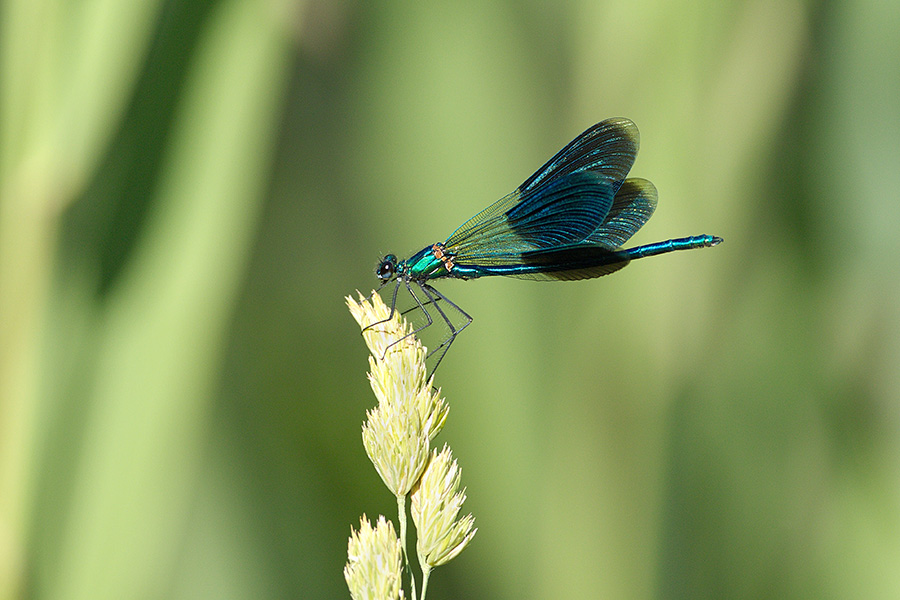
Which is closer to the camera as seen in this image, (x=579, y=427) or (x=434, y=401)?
(x=434, y=401)

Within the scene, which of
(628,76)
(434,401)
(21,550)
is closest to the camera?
(434,401)

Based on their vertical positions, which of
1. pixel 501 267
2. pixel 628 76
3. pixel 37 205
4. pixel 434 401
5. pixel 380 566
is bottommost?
pixel 380 566

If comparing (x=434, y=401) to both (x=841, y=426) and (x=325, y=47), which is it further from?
(x=841, y=426)

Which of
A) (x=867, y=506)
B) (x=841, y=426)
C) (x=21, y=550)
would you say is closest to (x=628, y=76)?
(x=841, y=426)

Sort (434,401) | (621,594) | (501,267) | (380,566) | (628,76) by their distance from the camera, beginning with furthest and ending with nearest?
(628,76), (621,594), (501,267), (434,401), (380,566)

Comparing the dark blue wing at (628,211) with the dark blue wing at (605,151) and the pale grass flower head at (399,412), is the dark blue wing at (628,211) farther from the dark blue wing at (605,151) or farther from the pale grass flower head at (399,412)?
the pale grass flower head at (399,412)

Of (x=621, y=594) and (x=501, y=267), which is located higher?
(x=501, y=267)

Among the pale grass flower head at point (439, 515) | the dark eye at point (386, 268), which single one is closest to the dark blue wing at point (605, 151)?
the dark eye at point (386, 268)

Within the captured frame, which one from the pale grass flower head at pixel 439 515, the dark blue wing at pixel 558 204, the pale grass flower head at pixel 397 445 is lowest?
the pale grass flower head at pixel 439 515
